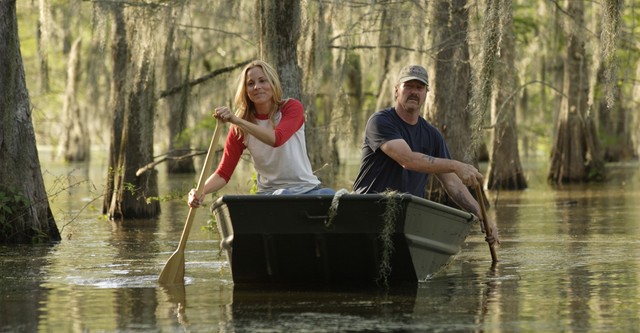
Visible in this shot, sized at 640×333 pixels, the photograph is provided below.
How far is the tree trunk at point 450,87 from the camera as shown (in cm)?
1889

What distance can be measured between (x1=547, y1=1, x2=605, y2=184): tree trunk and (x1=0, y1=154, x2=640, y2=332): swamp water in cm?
1334

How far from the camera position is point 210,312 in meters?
7.96

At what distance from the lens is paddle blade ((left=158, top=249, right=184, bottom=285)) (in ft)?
31.1

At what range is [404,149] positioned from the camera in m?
9.17

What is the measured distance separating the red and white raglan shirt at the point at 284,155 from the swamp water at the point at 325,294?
745 millimetres

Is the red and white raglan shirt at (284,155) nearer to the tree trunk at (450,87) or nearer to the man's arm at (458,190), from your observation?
the man's arm at (458,190)

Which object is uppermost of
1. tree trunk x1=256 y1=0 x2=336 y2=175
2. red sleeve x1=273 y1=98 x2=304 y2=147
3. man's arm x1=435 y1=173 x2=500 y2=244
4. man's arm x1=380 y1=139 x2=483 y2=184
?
tree trunk x1=256 y1=0 x2=336 y2=175

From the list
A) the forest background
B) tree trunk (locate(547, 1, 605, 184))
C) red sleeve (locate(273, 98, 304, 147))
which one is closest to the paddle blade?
red sleeve (locate(273, 98, 304, 147))

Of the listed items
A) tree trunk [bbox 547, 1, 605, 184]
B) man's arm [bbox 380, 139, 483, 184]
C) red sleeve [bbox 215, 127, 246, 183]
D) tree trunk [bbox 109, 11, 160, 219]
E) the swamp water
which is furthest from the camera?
tree trunk [bbox 547, 1, 605, 184]

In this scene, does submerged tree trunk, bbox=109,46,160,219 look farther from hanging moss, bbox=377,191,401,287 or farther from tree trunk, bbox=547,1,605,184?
tree trunk, bbox=547,1,605,184

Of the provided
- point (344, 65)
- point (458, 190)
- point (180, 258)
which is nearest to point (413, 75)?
point (458, 190)

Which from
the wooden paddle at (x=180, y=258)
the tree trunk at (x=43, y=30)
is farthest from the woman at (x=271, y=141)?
the tree trunk at (x=43, y=30)

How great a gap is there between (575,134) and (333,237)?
19.7m

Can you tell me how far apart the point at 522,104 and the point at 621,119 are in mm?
7847
